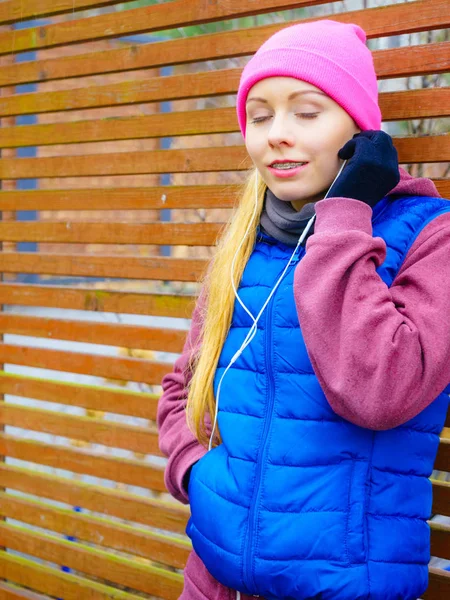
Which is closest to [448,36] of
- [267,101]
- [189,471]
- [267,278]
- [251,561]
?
[267,101]

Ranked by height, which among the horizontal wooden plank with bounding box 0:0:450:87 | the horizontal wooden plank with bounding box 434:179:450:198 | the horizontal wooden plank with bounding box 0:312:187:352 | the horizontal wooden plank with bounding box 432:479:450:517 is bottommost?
the horizontal wooden plank with bounding box 432:479:450:517

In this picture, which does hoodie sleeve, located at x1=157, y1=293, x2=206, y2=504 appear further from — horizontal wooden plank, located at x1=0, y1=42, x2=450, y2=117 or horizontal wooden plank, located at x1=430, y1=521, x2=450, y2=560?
horizontal wooden plank, located at x1=0, y1=42, x2=450, y2=117

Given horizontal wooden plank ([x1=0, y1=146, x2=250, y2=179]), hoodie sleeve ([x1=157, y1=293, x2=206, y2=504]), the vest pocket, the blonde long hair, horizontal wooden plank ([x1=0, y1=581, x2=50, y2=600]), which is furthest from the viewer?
horizontal wooden plank ([x1=0, y1=581, x2=50, y2=600])

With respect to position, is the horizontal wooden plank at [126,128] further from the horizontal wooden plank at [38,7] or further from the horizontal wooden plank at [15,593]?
the horizontal wooden plank at [15,593]

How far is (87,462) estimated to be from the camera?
3.54 metres

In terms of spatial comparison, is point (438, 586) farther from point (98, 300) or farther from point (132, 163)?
point (132, 163)

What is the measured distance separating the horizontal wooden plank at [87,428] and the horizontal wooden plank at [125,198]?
3.16ft

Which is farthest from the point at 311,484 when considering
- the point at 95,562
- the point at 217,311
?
the point at 95,562

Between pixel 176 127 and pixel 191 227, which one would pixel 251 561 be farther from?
pixel 176 127

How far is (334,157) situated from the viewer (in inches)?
77.1

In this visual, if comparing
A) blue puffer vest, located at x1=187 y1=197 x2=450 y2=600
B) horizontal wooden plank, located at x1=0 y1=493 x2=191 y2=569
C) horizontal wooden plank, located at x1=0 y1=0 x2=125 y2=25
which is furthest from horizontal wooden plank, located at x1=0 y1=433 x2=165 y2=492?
horizontal wooden plank, located at x1=0 y1=0 x2=125 y2=25

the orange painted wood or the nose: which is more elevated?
the nose

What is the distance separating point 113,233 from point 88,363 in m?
0.62

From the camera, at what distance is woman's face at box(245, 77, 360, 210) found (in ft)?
6.35
